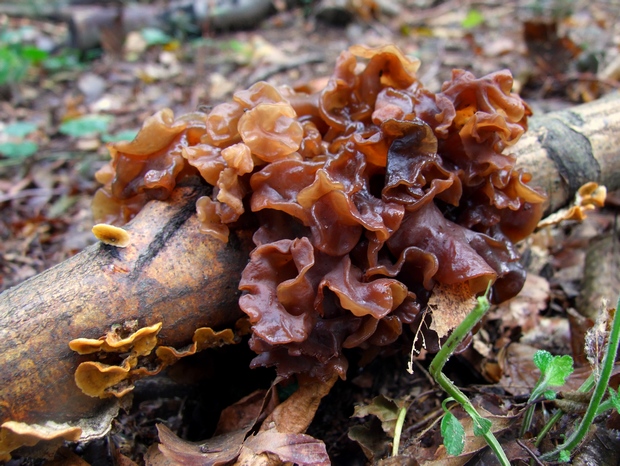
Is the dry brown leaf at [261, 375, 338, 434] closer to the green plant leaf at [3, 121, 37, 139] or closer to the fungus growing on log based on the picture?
the fungus growing on log

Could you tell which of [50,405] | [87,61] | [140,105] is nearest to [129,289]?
[50,405]

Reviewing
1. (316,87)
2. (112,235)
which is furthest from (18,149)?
(112,235)

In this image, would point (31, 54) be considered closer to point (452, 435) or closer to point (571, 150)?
point (571, 150)

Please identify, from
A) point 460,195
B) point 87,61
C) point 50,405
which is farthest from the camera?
point 87,61

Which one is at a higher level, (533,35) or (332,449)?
(533,35)

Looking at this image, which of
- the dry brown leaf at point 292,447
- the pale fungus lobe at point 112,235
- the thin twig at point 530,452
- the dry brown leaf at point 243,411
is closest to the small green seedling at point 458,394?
the thin twig at point 530,452

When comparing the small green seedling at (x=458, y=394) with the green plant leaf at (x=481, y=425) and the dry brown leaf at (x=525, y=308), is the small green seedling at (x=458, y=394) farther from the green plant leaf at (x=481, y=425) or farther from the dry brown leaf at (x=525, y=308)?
the dry brown leaf at (x=525, y=308)

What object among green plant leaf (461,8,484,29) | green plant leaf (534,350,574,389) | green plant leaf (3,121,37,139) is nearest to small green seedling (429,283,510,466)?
green plant leaf (534,350,574,389)

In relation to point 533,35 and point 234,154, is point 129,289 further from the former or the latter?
point 533,35
